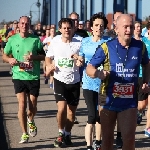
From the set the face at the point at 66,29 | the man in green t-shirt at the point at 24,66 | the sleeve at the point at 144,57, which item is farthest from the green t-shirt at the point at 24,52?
the sleeve at the point at 144,57

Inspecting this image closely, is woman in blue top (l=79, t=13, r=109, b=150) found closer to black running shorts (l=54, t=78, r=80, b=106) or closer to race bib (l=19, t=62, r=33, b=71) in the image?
black running shorts (l=54, t=78, r=80, b=106)

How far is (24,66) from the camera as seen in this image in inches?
391

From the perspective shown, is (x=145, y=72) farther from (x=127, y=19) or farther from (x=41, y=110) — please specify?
(x=41, y=110)

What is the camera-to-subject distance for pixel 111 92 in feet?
23.0

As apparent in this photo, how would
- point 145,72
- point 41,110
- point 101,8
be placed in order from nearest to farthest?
point 145,72, point 41,110, point 101,8

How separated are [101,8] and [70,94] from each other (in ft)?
92.2

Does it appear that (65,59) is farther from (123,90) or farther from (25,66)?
(123,90)

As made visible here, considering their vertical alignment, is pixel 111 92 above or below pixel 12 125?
above

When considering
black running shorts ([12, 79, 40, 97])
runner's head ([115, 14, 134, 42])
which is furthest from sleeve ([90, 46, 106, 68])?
black running shorts ([12, 79, 40, 97])

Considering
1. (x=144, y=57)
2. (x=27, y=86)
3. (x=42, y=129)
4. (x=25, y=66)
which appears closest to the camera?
(x=144, y=57)

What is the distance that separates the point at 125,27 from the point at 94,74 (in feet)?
1.93

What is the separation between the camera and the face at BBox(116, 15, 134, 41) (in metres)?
6.80

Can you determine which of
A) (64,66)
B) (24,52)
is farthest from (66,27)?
(24,52)

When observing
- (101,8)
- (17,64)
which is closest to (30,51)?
(17,64)
